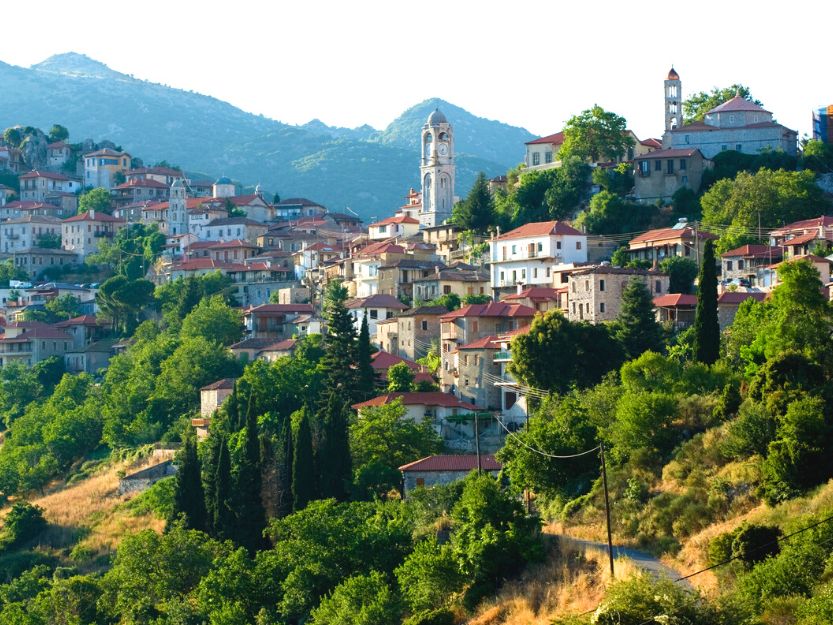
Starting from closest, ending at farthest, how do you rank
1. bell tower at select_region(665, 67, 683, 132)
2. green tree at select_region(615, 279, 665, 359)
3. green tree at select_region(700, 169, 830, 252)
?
green tree at select_region(615, 279, 665, 359), green tree at select_region(700, 169, 830, 252), bell tower at select_region(665, 67, 683, 132)

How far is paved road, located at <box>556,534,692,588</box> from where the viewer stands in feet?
144

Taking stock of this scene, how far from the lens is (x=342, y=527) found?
5612cm

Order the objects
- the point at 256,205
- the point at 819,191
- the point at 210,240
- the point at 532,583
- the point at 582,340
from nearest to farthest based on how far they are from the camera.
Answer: the point at 532,583 < the point at 582,340 < the point at 819,191 < the point at 210,240 < the point at 256,205

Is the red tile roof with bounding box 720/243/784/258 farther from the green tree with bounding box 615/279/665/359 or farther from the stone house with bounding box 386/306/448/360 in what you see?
the stone house with bounding box 386/306/448/360

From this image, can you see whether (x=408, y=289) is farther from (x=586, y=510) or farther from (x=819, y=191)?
(x=586, y=510)

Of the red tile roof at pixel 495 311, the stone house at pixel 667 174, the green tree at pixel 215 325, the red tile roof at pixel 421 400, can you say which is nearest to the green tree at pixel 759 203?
the stone house at pixel 667 174

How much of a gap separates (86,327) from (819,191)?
50675mm

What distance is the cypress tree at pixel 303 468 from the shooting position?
63344 millimetres

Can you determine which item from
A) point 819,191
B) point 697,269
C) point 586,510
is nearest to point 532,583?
point 586,510

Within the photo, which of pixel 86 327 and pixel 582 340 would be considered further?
pixel 86 327

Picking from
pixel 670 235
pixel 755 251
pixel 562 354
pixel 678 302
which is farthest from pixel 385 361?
pixel 755 251

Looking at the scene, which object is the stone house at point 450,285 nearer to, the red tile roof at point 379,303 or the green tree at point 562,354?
the red tile roof at point 379,303

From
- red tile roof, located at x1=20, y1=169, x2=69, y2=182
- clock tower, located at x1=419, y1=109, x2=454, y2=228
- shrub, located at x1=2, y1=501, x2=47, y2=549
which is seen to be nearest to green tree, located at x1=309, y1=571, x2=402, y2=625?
shrub, located at x1=2, y1=501, x2=47, y2=549

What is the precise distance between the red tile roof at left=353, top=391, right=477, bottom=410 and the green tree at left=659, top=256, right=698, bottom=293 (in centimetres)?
1275
